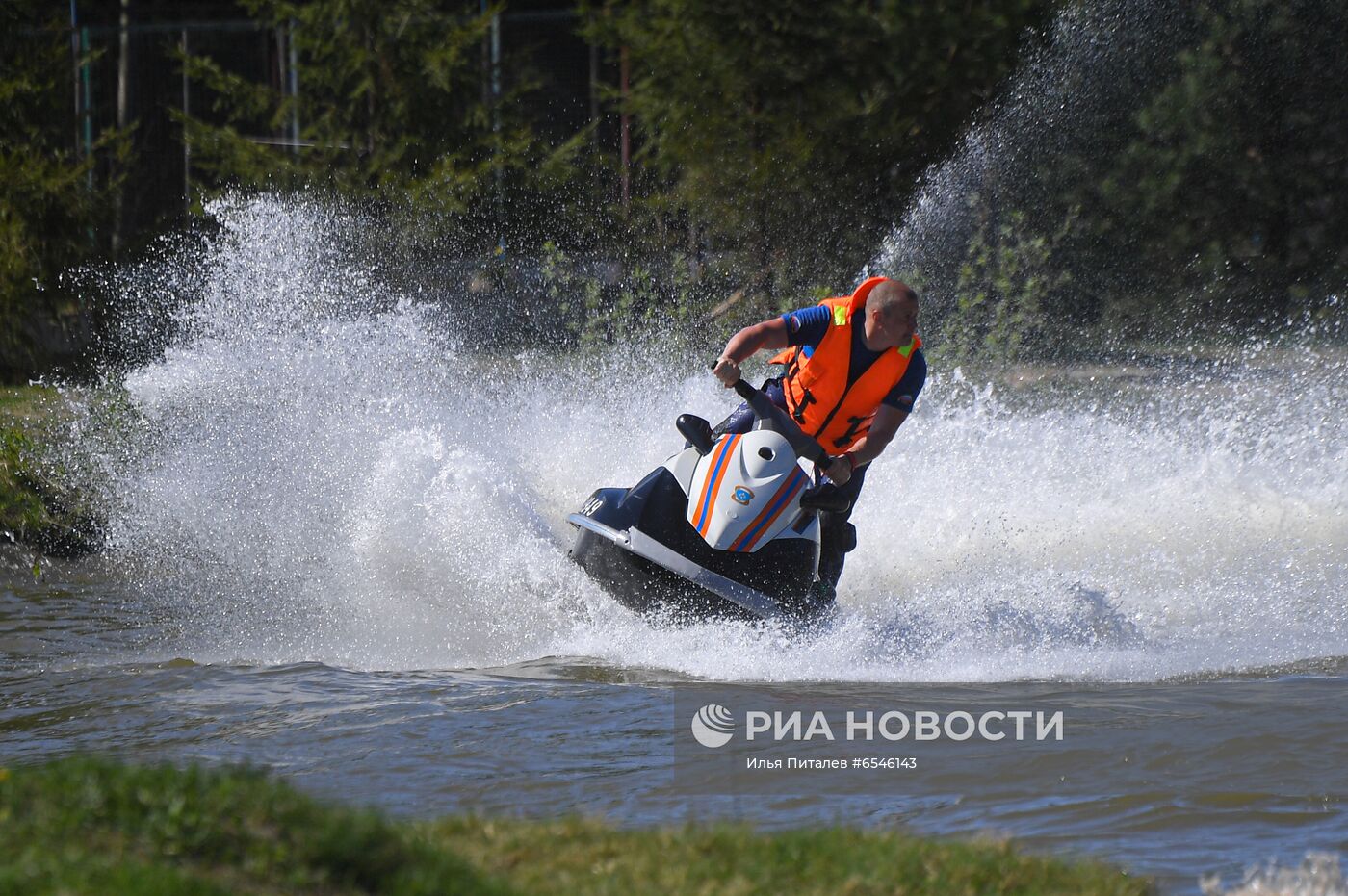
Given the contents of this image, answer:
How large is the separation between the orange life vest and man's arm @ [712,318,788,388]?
7.1 inches

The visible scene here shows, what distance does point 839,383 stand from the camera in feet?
21.5

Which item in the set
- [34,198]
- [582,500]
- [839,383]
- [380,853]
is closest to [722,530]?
[839,383]

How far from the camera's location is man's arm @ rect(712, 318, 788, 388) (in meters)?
6.10

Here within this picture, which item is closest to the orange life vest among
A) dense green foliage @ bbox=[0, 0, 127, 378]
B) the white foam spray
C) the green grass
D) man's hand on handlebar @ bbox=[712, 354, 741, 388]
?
man's hand on handlebar @ bbox=[712, 354, 741, 388]

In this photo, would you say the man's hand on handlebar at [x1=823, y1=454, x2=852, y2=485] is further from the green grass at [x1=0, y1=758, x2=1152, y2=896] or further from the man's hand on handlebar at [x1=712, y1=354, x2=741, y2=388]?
the green grass at [x1=0, y1=758, x2=1152, y2=896]

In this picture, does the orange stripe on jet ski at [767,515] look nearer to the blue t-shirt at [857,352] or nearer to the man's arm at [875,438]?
the man's arm at [875,438]

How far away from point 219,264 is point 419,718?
549cm

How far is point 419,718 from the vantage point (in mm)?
5188

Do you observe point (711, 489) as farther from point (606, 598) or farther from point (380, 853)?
point (380, 853)

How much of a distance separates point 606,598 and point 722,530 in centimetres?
83

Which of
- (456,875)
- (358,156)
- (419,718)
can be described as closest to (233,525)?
(419,718)

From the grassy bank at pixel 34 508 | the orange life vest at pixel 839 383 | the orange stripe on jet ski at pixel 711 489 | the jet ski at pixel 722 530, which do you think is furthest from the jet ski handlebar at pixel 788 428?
the grassy bank at pixel 34 508

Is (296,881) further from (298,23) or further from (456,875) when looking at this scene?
(298,23)

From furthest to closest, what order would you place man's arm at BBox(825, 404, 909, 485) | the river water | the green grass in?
man's arm at BBox(825, 404, 909, 485), the river water, the green grass
